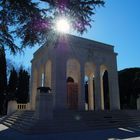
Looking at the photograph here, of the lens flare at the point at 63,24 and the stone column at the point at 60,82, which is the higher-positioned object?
the lens flare at the point at 63,24

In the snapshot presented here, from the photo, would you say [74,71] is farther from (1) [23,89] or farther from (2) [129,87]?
(1) [23,89]

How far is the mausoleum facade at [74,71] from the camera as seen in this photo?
17.0 metres

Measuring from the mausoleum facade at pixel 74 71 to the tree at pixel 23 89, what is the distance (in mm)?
11757

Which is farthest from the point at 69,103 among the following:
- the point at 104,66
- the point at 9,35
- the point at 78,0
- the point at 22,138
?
the point at 78,0

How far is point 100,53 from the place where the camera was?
20031 millimetres

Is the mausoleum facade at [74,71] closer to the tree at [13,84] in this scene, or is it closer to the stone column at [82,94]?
the stone column at [82,94]

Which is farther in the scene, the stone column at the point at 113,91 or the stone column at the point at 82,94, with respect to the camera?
the stone column at the point at 113,91

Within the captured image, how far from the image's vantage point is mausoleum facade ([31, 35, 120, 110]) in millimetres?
17031

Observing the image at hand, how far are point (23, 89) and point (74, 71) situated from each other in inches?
587

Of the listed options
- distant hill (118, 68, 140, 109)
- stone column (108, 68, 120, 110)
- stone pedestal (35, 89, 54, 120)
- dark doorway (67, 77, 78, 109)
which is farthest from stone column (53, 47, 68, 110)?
distant hill (118, 68, 140, 109)

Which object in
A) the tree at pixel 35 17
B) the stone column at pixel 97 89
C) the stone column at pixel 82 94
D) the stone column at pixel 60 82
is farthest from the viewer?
the stone column at pixel 97 89

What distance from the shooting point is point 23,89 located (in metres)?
34.9

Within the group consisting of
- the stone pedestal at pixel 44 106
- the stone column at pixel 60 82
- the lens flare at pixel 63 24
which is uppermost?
the lens flare at pixel 63 24

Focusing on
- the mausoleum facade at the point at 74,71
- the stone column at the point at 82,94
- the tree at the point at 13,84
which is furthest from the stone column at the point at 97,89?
the tree at the point at 13,84
